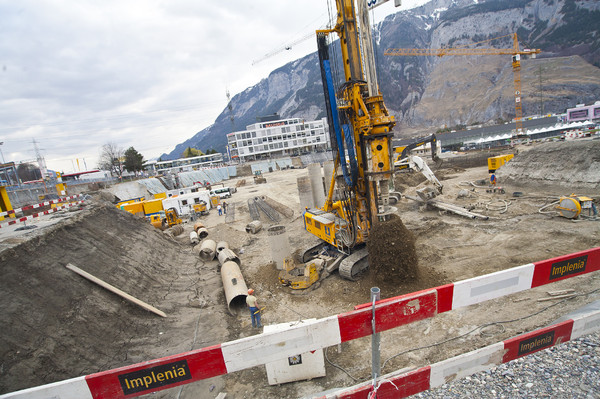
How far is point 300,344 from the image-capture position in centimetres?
264

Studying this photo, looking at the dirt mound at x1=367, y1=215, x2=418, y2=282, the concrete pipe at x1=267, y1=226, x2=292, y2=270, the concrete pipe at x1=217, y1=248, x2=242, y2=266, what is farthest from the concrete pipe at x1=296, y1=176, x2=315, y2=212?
the dirt mound at x1=367, y1=215, x2=418, y2=282

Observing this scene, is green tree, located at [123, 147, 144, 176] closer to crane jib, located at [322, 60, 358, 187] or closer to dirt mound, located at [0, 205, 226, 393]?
dirt mound, located at [0, 205, 226, 393]

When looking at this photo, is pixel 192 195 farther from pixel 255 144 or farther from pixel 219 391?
pixel 255 144

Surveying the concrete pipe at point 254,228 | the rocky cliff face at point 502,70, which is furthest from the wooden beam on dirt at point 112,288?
the rocky cliff face at point 502,70

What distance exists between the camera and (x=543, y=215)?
13.2 m

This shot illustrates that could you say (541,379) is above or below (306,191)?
below

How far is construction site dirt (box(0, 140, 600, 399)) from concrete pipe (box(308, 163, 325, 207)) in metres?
6.70

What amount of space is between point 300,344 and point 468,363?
1.75m

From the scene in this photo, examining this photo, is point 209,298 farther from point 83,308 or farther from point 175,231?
point 175,231

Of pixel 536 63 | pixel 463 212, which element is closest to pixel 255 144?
pixel 463 212

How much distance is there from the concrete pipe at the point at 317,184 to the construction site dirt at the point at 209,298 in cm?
670

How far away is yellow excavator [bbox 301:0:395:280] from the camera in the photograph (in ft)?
26.7

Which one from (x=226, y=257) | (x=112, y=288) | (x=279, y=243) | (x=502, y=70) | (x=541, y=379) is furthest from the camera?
(x=502, y=70)

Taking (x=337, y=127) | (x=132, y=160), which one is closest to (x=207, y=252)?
(x=337, y=127)
